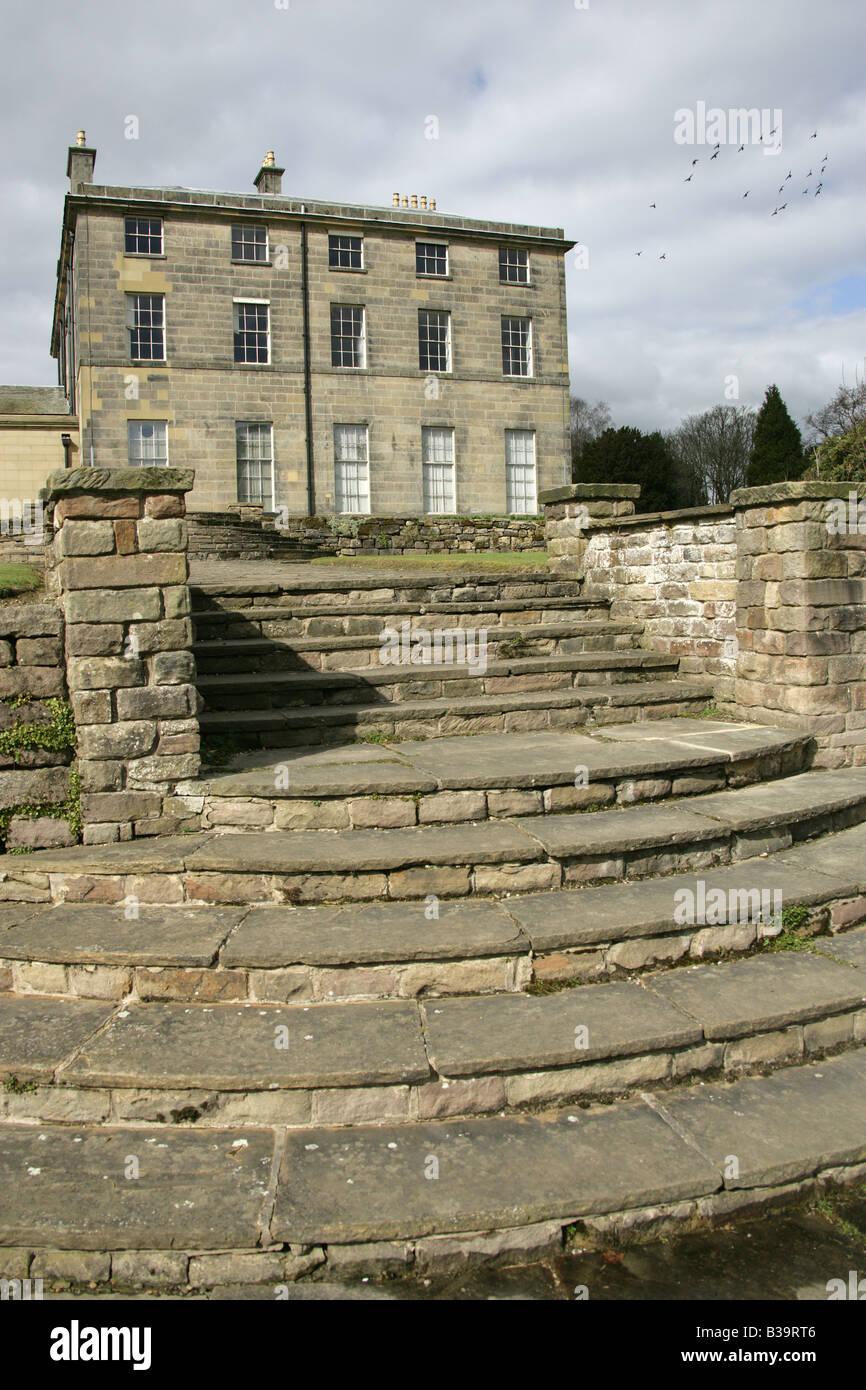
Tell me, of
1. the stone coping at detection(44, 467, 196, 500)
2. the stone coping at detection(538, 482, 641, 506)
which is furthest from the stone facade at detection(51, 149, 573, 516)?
the stone coping at detection(44, 467, 196, 500)

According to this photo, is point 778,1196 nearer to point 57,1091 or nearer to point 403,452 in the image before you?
point 57,1091

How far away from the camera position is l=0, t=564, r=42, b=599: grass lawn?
21.9 feet

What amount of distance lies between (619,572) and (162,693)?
4973 millimetres

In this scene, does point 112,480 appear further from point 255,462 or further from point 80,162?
point 80,162

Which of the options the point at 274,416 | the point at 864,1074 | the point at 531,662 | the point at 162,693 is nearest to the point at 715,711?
the point at 531,662

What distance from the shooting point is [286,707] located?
649 cm

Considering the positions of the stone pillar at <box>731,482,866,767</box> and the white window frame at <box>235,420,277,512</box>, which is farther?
the white window frame at <box>235,420,277,512</box>

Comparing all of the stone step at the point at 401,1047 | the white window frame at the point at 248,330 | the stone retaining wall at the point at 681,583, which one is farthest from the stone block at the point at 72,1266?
the white window frame at the point at 248,330

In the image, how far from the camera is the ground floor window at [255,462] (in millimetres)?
23234

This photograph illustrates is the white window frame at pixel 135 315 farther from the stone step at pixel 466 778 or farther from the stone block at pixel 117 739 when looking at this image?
the stone block at pixel 117 739

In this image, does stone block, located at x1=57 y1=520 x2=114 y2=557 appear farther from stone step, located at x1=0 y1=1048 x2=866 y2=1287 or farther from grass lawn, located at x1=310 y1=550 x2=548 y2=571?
grass lawn, located at x1=310 y1=550 x2=548 y2=571

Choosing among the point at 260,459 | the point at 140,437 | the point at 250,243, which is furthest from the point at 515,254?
the point at 140,437

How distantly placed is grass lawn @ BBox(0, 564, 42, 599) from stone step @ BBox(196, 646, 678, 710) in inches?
61.0

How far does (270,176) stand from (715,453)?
99.1 ft
